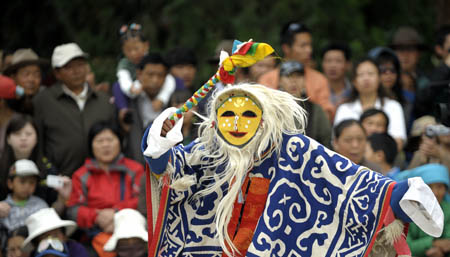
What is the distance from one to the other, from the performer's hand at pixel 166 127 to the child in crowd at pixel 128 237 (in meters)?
1.47

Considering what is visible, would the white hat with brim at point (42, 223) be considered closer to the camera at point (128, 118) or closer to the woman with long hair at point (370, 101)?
the camera at point (128, 118)

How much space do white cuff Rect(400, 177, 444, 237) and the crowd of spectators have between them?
1.51 metres

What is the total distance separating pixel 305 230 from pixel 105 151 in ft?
8.05

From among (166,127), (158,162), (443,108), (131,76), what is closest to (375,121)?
(443,108)

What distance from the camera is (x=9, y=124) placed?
740 centimetres

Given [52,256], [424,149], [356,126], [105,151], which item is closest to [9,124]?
[105,151]

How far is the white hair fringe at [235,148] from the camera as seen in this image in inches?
210

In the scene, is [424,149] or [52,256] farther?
[424,149]

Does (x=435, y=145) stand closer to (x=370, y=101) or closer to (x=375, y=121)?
(x=375, y=121)

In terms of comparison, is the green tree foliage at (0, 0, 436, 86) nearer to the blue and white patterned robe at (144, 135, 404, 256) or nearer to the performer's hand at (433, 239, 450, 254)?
the performer's hand at (433, 239, 450, 254)

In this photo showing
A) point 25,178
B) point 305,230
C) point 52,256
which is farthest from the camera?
point 25,178

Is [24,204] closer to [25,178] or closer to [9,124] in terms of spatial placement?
[25,178]

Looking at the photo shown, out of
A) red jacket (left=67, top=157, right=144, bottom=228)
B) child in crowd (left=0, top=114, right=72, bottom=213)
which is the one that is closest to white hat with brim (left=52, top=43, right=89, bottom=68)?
child in crowd (left=0, top=114, right=72, bottom=213)

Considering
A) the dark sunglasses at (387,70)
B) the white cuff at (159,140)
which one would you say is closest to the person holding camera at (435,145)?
the dark sunglasses at (387,70)
